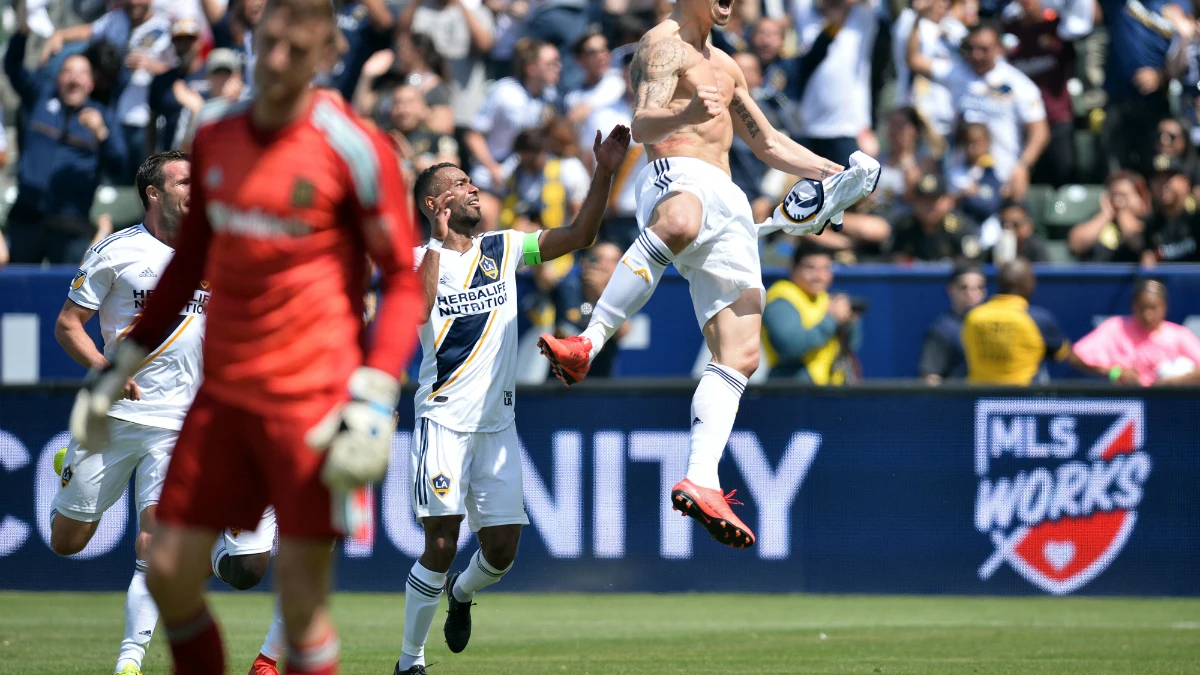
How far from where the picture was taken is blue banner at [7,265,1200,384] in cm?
1234

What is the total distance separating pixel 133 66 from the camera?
14445 mm

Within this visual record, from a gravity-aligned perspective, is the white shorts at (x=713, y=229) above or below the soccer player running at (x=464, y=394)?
above

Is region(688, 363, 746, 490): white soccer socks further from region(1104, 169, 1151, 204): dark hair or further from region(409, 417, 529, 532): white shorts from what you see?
region(1104, 169, 1151, 204): dark hair

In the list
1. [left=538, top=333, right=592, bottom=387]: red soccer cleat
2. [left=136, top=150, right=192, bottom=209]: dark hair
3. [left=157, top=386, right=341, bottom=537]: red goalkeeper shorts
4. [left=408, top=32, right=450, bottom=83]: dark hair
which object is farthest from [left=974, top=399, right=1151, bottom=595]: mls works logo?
[left=157, top=386, right=341, bottom=537]: red goalkeeper shorts

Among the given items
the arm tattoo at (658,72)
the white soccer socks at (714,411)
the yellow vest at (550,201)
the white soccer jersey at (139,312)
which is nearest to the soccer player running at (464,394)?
the arm tattoo at (658,72)

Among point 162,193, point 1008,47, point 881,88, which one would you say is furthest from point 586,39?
point 162,193

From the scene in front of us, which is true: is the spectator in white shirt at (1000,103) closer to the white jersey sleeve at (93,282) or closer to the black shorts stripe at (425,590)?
the black shorts stripe at (425,590)

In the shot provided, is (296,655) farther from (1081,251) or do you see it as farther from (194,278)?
(1081,251)

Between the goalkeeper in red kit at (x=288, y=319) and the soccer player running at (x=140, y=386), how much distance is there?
115 inches

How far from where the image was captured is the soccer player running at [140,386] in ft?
24.5

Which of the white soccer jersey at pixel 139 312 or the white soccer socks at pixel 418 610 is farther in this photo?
the white soccer jersey at pixel 139 312

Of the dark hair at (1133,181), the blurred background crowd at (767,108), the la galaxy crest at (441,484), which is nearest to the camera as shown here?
the la galaxy crest at (441,484)

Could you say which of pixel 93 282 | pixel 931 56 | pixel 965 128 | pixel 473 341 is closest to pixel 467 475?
pixel 473 341

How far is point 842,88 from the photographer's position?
13648 millimetres
